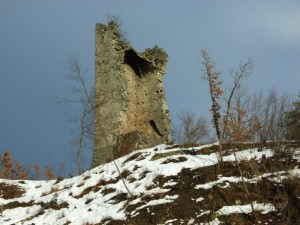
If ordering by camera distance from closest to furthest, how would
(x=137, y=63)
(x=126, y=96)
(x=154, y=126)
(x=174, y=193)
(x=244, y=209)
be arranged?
1. (x=244, y=209)
2. (x=174, y=193)
3. (x=126, y=96)
4. (x=154, y=126)
5. (x=137, y=63)

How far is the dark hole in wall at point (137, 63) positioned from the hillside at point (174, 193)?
9.31 meters

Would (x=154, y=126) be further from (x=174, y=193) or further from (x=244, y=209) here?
(x=244, y=209)

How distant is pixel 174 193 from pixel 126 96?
10.3m

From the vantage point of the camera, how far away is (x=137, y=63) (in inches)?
858

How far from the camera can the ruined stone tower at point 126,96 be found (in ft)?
58.4

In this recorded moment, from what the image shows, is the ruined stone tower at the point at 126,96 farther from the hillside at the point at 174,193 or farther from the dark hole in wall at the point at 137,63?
the hillside at the point at 174,193

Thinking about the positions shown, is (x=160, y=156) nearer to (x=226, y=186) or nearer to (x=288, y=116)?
(x=226, y=186)

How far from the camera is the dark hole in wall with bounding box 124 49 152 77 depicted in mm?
21172

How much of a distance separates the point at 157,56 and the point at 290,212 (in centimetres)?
1646

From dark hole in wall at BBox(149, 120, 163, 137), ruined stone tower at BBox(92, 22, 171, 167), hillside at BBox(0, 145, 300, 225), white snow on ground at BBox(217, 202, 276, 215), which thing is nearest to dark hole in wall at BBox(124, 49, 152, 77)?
ruined stone tower at BBox(92, 22, 171, 167)

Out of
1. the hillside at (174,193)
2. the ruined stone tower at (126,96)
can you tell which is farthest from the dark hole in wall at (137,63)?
the hillside at (174,193)

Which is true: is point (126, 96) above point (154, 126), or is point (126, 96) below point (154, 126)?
above

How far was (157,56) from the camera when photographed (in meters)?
22.3

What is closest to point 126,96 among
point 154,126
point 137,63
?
point 154,126
